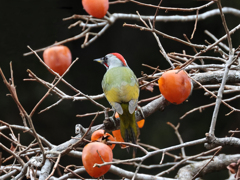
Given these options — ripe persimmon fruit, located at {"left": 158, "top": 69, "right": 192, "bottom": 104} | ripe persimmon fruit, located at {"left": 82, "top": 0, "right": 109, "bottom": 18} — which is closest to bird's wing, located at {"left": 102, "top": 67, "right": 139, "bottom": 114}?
ripe persimmon fruit, located at {"left": 158, "top": 69, "right": 192, "bottom": 104}

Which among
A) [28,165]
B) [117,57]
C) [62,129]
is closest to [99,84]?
[62,129]

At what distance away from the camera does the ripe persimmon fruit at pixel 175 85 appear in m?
0.71

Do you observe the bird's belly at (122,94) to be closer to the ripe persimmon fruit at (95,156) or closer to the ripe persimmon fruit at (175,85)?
the ripe persimmon fruit at (175,85)

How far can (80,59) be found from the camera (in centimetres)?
168

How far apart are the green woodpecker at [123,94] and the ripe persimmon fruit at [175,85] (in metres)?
0.11

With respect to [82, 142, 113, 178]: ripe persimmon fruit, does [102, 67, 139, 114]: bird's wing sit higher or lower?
higher

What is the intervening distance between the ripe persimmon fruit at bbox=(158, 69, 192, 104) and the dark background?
924 mm

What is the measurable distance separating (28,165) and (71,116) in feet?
3.19

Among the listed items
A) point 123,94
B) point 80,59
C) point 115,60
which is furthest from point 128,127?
point 80,59

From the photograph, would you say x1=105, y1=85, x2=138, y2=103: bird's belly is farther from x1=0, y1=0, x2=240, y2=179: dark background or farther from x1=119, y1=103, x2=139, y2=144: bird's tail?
x1=0, y1=0, x2=240, y2=179: dark background

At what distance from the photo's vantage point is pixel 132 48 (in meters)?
1.68

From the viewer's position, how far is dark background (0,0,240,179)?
1.58 metres

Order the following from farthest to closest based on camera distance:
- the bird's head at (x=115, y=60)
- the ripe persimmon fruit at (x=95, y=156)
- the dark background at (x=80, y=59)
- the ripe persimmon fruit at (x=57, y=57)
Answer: the dark background at (x=80, y=59) → the ripe persimmon fruit at (x=57, y=57) → the bird's head at (x=115, y=60) → the ripe persimmon fruit at (x=95, y=156)

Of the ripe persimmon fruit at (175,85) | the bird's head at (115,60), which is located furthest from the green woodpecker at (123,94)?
the ripe persimmon fruit at (175,85)
